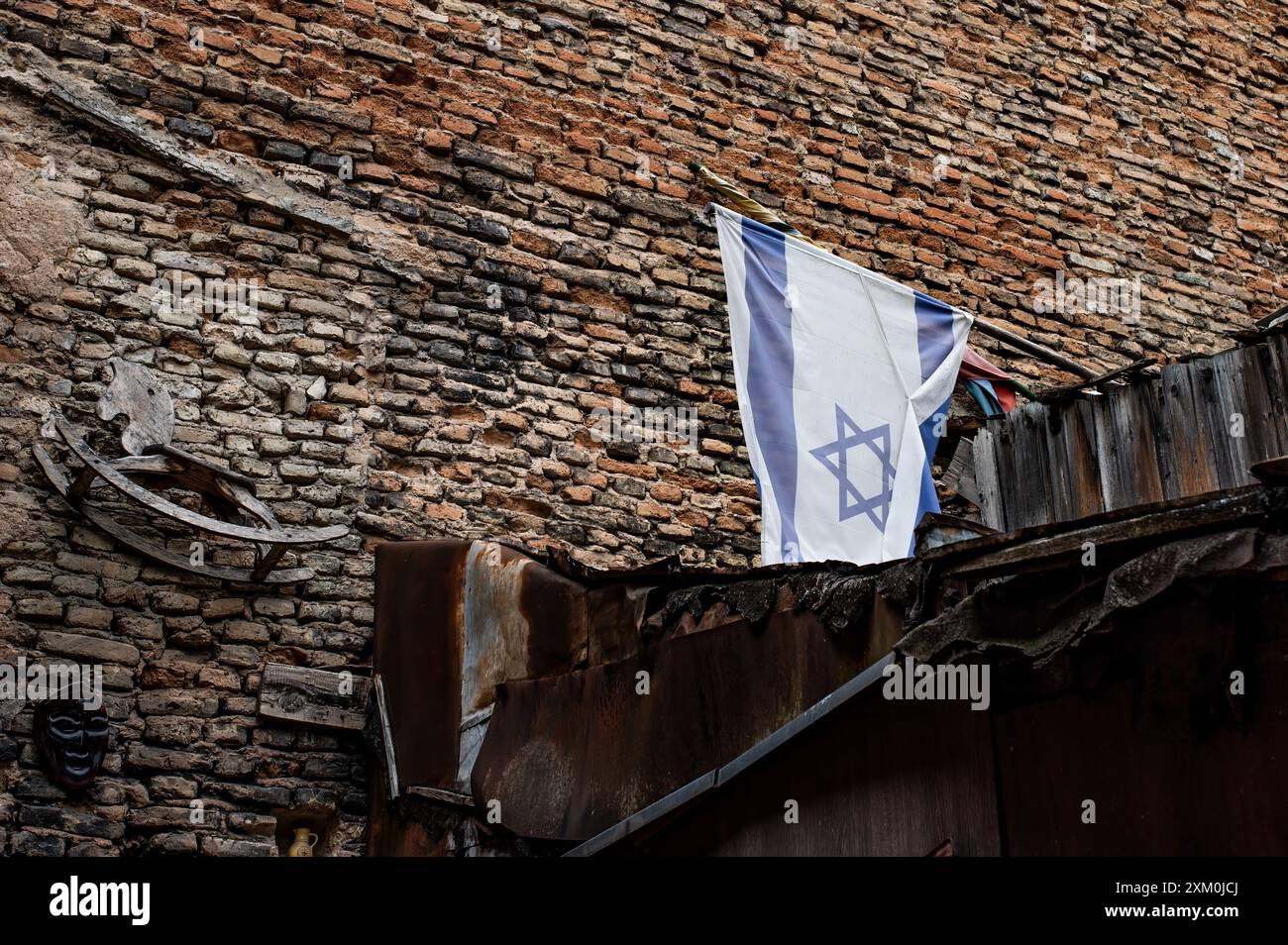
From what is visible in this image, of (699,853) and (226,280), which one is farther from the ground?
(226,280)

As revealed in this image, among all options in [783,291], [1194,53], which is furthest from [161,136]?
[1194,53]

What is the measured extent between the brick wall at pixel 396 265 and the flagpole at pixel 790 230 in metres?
0.15

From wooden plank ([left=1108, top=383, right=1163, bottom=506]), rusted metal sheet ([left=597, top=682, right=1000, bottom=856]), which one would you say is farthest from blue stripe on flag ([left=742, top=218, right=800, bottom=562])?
wooden plank ([left=1108, top=383, right=1163, bottom=506])

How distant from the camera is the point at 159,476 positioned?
5.51m

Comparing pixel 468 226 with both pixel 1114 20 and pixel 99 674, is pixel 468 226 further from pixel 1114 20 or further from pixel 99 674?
pixel 1114 20

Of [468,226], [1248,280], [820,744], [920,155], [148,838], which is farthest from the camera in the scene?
[1248,280]

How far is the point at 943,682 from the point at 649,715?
1.13 metres

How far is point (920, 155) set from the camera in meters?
8.02

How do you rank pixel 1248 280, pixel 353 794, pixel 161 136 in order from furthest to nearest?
pixel 1248 280
pixel 161 136
pixel 353 794

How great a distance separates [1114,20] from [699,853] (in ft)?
22.8

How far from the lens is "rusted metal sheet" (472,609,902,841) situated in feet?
13.6

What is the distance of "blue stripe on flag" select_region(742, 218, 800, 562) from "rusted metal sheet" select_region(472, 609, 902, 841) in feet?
2.66

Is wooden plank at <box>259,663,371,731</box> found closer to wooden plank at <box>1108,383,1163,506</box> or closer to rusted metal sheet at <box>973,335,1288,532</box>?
rusted metal sheet at <box>973,335,1288,532</box>

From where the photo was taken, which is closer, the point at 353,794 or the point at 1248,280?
the point at 353,794
